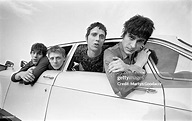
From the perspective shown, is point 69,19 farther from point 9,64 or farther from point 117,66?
point 9,64

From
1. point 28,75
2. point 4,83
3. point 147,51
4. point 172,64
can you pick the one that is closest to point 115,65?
point 147,51

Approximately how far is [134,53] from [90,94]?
0.47 m

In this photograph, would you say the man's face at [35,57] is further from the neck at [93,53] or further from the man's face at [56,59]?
the neck at [93,53]

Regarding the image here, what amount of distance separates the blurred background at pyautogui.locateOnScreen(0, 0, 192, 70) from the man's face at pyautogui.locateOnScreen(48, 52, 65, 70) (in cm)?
12

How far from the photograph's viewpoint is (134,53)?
119 cm

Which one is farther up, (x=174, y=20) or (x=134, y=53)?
(x=174, y=20)

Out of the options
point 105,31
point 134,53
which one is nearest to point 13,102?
point 105,31

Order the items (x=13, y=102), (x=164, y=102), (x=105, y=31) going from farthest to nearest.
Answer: (x=13, y=102) < (x=105, y=31) < (x=164, y=102)

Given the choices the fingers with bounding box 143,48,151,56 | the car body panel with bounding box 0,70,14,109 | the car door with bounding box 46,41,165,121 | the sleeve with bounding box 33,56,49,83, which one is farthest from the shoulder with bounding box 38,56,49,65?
the fingers with bounding box 143,48,151,56

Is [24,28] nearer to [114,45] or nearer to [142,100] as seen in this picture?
[114,45]

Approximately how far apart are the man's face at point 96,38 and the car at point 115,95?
0.20ft

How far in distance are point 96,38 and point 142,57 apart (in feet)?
1.40

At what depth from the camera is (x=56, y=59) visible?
1573 millimetres

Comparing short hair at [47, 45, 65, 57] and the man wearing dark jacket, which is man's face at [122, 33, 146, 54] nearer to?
short hair at [47, 45, 65, 57]
